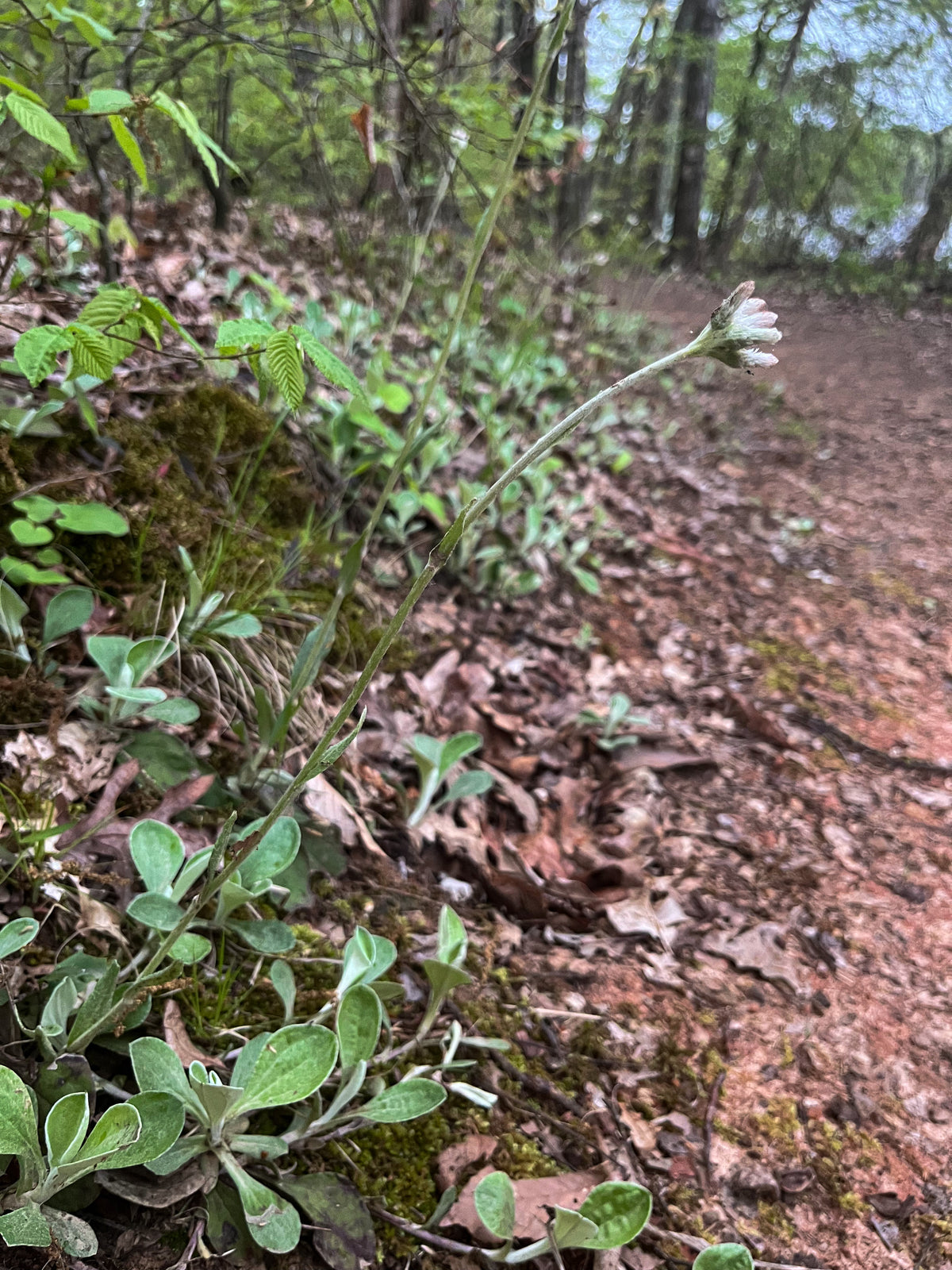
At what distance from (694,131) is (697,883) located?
1452 cm

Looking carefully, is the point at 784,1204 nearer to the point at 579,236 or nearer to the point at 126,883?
the point at 126,883

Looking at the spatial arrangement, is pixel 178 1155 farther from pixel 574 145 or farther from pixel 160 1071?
pixel 574 145

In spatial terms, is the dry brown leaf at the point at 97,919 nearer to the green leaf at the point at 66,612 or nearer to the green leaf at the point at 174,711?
the green leaf at the point at 174,711

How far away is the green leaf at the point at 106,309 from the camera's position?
1300 mm

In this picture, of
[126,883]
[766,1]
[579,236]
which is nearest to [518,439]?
[126,883]

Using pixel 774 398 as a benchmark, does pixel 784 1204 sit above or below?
below

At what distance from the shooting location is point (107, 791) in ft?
4.79

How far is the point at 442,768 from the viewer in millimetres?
1950

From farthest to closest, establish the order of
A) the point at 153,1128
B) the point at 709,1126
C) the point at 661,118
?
the point at 661,118, the point at 709,1126, the point at 153,1128

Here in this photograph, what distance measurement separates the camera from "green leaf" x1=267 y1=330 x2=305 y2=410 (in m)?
1.16

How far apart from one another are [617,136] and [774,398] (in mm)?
2933

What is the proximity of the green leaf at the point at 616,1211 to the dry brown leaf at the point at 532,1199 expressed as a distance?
0.07 metres

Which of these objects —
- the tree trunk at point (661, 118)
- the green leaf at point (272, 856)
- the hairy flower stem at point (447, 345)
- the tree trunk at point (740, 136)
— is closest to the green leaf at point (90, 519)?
the hairy flower stem at point (447, 345)

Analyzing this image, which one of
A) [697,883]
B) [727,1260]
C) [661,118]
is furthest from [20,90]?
[661,118]
